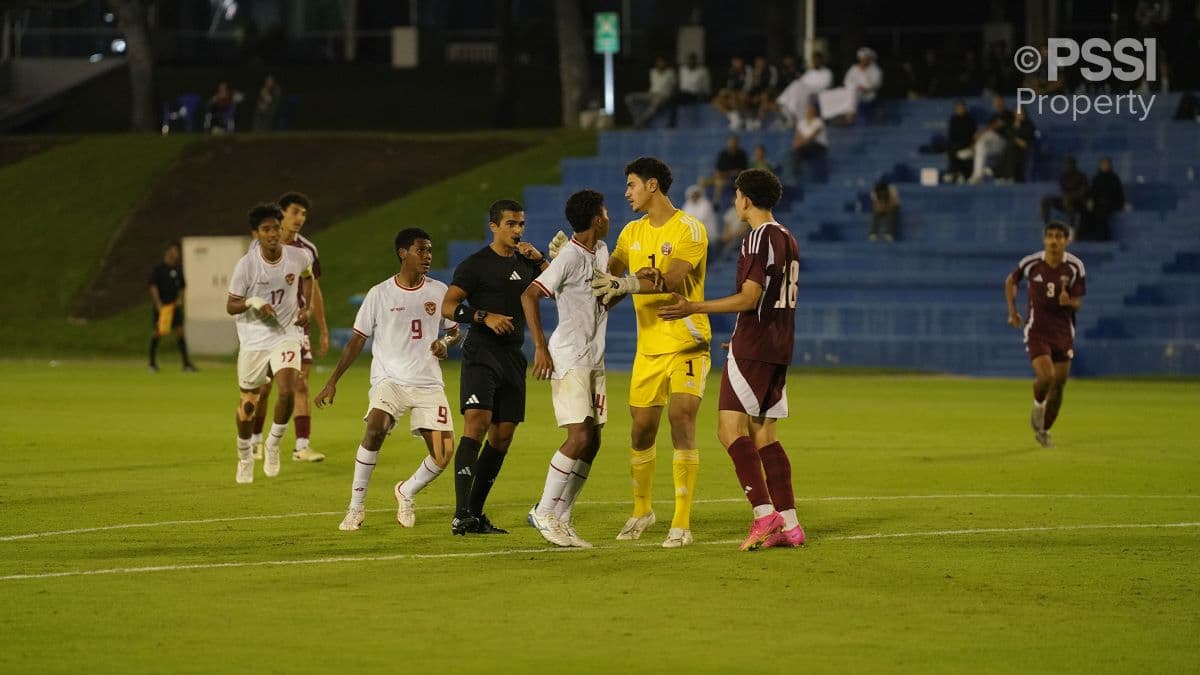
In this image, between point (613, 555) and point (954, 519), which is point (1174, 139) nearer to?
point (954, 519)

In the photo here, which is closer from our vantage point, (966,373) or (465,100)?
(966,373)

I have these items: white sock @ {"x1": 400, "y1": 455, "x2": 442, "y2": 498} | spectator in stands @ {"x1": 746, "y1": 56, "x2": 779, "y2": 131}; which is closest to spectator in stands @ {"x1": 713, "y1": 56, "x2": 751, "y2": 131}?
spectator in stands @ {"x1": 746, "y1": 56, "x2": 779, "y2": 131}

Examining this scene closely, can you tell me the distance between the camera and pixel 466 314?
12188 millimetres

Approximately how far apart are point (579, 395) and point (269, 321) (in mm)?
5337

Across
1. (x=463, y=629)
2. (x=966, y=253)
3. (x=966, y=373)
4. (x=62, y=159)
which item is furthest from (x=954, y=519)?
(x=62, y=159)

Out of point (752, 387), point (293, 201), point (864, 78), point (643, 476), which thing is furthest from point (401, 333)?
point (864, 78)

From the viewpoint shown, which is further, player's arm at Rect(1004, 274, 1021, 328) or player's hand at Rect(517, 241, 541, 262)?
player's arm at Rect(1004, 274, 1021, 328)

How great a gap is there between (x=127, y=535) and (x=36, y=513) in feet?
4.93

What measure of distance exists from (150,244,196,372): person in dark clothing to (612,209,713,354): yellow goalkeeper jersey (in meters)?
22.4

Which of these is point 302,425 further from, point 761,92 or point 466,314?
point 761,92

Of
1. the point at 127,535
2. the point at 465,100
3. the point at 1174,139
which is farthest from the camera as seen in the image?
the point at 465,100

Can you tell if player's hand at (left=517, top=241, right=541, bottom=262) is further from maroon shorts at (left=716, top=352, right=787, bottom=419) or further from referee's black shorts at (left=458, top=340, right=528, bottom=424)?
maroon shorts at (left=716, top=352, right=787, bottom=419)

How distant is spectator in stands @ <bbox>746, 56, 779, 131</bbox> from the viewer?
40.4 meters

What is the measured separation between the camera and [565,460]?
1195 cm
